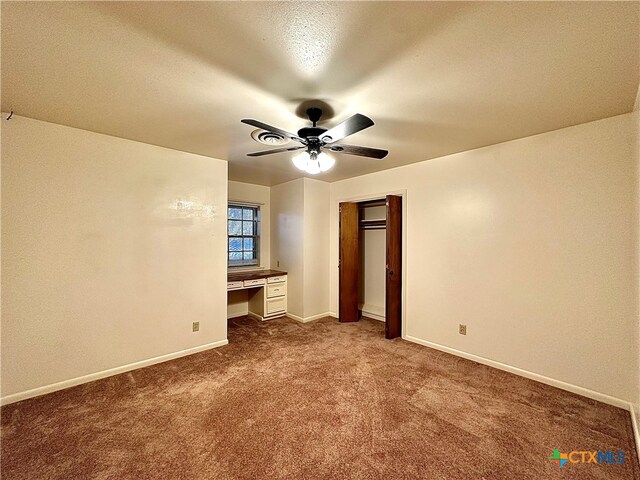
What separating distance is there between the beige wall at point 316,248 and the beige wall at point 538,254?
1.73 m

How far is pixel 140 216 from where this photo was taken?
298cm

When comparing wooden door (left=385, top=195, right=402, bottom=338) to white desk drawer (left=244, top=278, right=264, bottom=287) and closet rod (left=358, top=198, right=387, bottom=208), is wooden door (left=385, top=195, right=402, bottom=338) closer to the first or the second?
closet rod (left=358, top=198, right=387, bottom=208)

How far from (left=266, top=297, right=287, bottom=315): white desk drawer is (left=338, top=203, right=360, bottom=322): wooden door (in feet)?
3.48

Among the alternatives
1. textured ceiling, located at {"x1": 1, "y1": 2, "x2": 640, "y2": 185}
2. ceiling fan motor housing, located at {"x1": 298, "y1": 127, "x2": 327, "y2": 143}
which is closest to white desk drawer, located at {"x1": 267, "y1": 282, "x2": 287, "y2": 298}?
textured ceiling, located at {"x1": 1, "y1": 2, "x2": 640, "y2": 185}

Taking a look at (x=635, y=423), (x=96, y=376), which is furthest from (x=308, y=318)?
(x=635, y=423)

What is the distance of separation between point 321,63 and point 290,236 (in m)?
3.47

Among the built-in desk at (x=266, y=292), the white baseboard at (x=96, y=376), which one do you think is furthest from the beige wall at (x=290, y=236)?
the white baseboard at (x=96, y=376)

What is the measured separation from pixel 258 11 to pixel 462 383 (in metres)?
3.34

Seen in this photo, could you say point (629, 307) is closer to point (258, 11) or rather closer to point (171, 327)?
point (258, 11)

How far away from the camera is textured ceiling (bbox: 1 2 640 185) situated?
127cm

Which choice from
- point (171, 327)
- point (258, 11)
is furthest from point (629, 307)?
point (171, 327)

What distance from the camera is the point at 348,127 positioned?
1.83 metres

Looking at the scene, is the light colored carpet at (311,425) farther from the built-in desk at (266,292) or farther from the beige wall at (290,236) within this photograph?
the beige wall at (290,236)

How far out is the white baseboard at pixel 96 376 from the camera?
2.31 m
